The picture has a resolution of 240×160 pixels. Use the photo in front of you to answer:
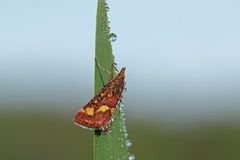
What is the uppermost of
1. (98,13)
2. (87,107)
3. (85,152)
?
(98,13)

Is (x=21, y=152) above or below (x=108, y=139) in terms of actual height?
below

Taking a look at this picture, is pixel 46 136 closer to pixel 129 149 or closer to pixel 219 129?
pixel 219 129

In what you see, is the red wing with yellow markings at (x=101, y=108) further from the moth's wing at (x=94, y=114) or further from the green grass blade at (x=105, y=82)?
the green grass blade at (x=105, y=82)

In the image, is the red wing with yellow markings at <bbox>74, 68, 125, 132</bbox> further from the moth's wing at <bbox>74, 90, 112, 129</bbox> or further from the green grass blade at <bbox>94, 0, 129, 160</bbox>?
the green grass blade at <bbox>94, 0, 129, 160</bbox>

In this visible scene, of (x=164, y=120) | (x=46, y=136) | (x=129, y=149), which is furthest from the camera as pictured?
(x=164, y=120)

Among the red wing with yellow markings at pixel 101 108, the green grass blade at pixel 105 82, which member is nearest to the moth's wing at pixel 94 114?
the red wing with yellow markings at pixel 101 108

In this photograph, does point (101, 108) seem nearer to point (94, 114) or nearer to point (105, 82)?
point (94, 114)

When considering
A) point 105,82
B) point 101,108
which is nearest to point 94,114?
point 101,108

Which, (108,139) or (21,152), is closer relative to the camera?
(108,139)

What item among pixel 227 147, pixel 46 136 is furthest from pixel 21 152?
pixel 227 147
